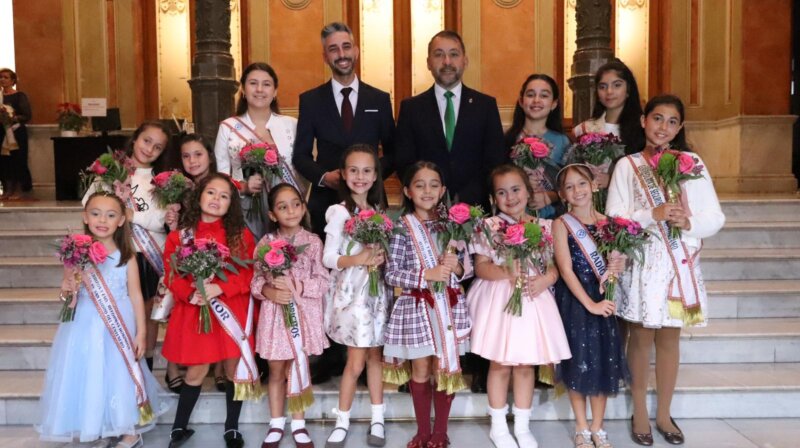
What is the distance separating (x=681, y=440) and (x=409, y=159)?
2.11 meters

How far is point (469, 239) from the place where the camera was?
3471 millimetres

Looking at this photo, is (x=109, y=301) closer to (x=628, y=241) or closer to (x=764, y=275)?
(x=628, y=241)

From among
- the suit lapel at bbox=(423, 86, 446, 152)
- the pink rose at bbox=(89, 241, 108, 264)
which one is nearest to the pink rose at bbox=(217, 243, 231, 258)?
the pink rose at bbox=(89, 241, 108, 264)

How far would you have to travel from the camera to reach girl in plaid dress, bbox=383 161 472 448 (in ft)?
11.6

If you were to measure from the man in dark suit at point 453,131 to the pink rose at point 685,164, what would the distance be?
3.33ft

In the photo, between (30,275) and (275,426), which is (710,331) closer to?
(275,426)

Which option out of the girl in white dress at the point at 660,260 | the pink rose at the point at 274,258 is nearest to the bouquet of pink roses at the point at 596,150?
the girl in white dress at the point at 660,260

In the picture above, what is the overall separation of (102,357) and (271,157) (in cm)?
131

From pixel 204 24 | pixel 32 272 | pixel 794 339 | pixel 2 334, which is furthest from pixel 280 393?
pixel 204 24

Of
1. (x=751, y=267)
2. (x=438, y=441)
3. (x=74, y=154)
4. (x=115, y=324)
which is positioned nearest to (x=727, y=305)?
(x=751, y=267)

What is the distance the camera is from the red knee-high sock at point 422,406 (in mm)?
3627

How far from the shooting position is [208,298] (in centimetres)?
346

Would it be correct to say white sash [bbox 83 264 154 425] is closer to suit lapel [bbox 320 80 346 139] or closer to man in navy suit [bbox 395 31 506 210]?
suit lapel [bbox 320 80 346 139]

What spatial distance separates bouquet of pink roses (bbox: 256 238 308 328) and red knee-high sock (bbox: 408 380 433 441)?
36.1 inches
